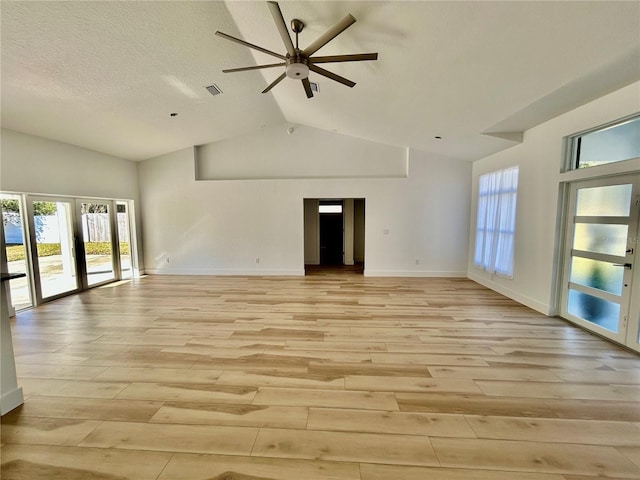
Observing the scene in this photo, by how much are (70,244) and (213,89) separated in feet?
13.7

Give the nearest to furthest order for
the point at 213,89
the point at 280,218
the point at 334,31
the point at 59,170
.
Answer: the point at 334,31, the point at 213,89, the point at 59,170, the point at 280,218

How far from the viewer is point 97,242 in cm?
585

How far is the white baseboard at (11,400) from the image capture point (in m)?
1.96

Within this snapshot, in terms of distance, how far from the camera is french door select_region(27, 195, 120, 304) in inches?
180

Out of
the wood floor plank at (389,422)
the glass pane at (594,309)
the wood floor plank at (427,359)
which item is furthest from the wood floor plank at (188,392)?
the glass pane at (594,309)

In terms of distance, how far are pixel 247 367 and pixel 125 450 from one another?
3.53 ft

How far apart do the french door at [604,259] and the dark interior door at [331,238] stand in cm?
564

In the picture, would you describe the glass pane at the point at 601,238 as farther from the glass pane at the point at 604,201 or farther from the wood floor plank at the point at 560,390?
the wood floor plank at the point at 560,390

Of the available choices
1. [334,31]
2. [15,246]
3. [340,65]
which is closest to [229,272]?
[15,246]

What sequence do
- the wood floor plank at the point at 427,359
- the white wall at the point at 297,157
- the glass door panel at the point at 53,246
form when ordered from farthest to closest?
the white wall at the point at 297,157
the glass door panel at the point at 53,246
the wood floor plank at the point at 427,359

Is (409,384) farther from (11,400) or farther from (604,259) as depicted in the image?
(11,400)

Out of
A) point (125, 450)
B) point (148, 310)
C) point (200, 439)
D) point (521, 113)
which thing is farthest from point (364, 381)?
point (521, 113)

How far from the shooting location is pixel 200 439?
1763 millimetres

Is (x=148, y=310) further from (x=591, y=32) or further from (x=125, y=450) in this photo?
(x=591, y=32)
